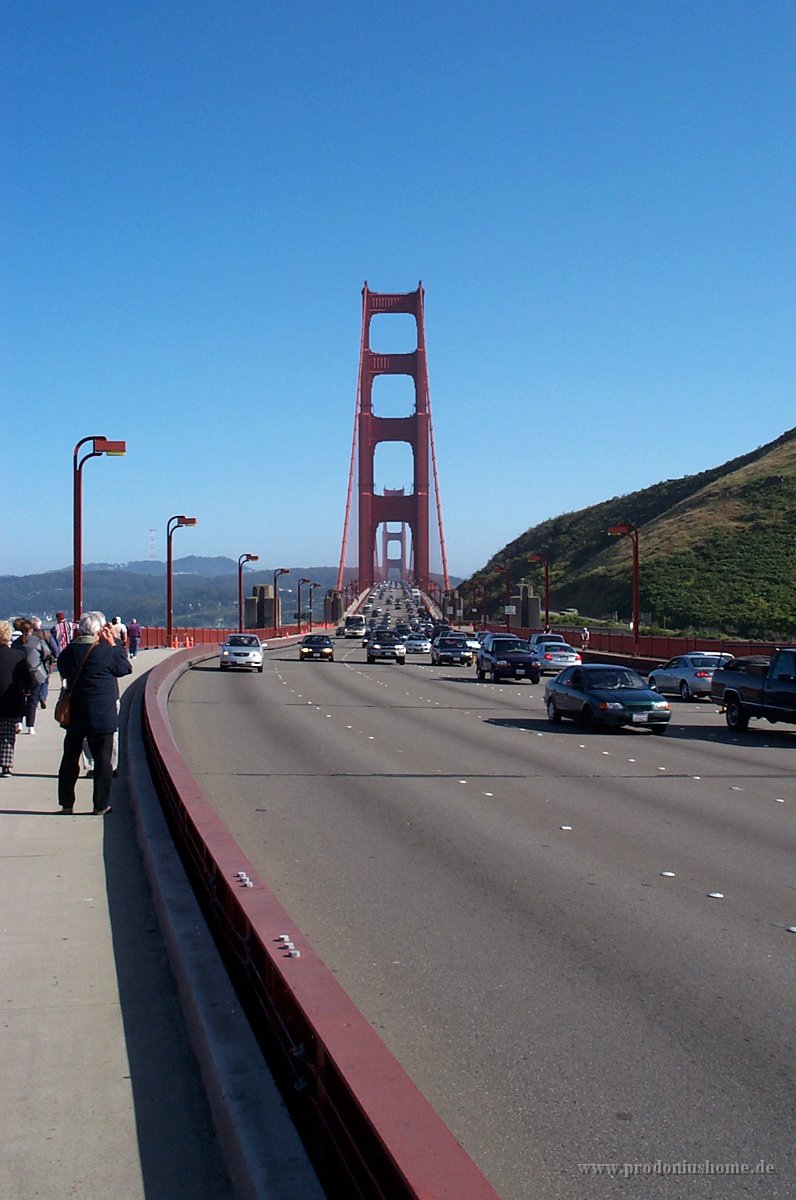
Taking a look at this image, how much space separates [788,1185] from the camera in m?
4.08

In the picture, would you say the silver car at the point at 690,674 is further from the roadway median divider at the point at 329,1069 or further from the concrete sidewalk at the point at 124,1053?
the roadway median divider at the point at 329,1069

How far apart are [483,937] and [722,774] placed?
9.45 m

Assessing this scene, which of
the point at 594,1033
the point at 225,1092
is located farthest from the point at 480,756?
the point at 225,1092

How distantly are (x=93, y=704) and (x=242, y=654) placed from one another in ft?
115

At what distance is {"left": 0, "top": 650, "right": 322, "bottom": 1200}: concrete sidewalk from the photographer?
401 cm

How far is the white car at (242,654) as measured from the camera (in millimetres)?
45406

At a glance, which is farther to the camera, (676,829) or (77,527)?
(77,527)

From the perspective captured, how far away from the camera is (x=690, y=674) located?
32.6 metres

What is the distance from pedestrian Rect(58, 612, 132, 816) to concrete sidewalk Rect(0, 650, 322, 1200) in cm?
160

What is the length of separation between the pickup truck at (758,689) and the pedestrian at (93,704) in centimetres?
1322

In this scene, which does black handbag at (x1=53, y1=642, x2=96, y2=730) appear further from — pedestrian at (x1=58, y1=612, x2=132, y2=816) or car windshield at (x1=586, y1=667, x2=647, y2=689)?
car windshield at (x1=586, y1=667, x2=647, y2=689)

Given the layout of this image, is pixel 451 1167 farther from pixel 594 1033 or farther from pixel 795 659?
pixel 795 659

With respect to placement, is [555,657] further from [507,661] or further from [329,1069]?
[329,1069]

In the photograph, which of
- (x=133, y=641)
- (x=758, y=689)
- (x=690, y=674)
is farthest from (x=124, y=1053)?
(x=133, y=641)
